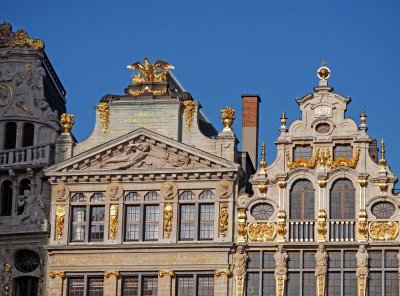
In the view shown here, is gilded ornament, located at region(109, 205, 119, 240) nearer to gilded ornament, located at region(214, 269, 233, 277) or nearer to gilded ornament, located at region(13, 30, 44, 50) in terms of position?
gilded ornament, located at region(214, 269, 233, 277)

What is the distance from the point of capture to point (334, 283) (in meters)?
53.7

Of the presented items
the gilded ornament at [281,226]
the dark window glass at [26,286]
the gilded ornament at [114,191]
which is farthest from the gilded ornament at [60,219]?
the gilded ornament at [281,226]

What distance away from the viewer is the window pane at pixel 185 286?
54.6 m

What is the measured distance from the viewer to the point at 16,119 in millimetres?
59125

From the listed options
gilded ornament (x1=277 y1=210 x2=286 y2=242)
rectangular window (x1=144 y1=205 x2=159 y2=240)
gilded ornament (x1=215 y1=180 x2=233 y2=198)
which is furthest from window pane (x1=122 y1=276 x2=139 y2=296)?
gilded ornament (x1=277 y1=210 x2=286 y2=242)

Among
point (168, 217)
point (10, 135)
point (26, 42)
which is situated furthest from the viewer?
point (26, 42)

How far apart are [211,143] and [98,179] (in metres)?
4.41

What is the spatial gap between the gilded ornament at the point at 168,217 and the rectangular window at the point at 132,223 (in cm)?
109

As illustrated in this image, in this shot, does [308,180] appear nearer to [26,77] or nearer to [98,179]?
[98,179]

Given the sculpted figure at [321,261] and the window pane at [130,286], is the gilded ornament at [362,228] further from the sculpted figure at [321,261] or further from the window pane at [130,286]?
the window pane at [130,286]

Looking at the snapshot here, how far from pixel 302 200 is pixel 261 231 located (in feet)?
6.15

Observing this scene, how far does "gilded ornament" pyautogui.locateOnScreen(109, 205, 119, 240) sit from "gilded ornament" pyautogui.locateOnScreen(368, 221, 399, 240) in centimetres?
932

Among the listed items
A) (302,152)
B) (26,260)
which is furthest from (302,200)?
(26,260)

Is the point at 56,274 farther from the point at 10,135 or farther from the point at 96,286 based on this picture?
the point at 10,135
